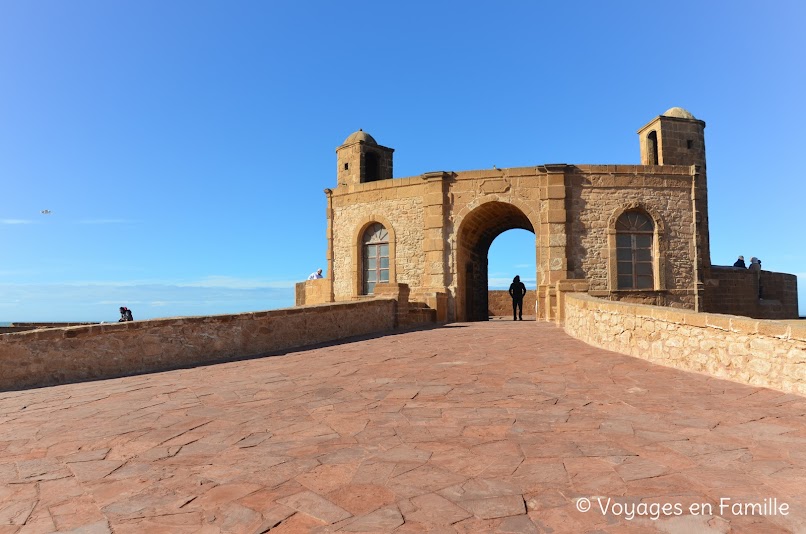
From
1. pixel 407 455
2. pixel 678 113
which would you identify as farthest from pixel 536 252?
pixel 407 455

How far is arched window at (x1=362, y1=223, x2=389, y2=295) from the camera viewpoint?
62.7 ft

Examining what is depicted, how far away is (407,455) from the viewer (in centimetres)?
346

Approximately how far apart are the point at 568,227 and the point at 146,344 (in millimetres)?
12986

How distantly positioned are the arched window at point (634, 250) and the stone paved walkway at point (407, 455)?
1185 cm

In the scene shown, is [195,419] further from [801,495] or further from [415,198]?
[415,198]

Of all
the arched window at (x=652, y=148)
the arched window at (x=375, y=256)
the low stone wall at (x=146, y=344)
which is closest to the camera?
the low stone wall at (x=146, y=344)

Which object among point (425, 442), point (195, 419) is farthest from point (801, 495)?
point (195, 419)

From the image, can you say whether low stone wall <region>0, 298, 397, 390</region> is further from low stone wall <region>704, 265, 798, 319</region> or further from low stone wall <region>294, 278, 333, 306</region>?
low stone wall <region>704, 265, 798, 319</region>

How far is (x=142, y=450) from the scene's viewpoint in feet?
12.3

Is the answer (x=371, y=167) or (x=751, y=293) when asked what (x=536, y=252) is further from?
(x=751, y=293)

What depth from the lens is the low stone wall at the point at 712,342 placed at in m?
5.21

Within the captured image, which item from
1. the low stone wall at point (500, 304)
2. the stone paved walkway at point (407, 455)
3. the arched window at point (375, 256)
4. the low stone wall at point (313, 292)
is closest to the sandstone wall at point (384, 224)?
the arched window at point (375, 256)

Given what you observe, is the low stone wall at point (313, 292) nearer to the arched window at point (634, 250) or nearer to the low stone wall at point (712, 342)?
the arched window at point (634, 250)

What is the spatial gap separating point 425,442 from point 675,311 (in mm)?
4835
